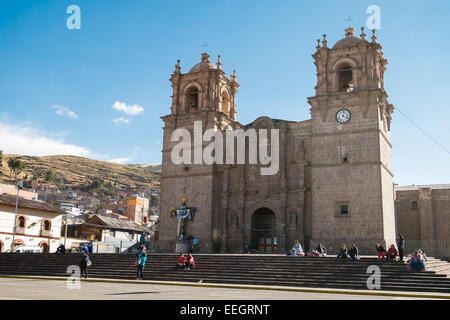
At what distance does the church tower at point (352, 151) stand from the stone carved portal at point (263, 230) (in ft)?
15.2

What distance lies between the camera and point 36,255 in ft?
97.2

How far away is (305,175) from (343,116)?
5307mm

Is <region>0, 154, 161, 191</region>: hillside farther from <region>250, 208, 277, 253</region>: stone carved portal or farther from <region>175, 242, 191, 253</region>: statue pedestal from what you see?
<region>250, 208, 277, 253</region>: stone carved portal

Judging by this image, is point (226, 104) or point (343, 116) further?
point (226, 104)

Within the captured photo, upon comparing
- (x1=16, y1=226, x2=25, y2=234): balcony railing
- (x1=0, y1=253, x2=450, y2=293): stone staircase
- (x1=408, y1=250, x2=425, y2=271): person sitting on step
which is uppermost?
(x1=16, y1=226, x2=25, y2=234): balcony railing

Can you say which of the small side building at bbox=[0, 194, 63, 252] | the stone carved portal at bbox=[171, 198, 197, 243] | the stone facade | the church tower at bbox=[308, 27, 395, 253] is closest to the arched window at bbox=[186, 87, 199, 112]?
the stone carved portal at bbox=[171, 198, 197, 243]

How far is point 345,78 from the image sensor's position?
117 feet

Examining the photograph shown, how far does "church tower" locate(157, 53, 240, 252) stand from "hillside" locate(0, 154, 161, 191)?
101 meters

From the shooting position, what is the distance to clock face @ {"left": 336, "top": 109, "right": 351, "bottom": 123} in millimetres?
31859

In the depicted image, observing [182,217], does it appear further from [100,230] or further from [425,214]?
[425,214]

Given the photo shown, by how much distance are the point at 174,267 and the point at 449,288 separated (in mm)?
13400

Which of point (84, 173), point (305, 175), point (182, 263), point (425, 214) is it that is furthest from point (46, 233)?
point (84, 173)

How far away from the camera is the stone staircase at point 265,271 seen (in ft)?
60.8
